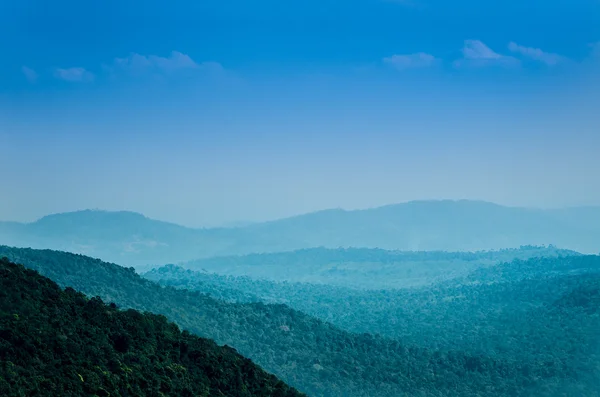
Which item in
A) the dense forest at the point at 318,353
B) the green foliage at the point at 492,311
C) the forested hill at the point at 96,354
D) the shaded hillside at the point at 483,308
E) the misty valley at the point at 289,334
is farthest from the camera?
the shaded hillside at the point at 483,308

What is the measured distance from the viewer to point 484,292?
79938 mm

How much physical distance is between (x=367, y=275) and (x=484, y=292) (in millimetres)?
61236

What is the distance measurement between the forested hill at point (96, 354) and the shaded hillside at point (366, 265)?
90243 mm

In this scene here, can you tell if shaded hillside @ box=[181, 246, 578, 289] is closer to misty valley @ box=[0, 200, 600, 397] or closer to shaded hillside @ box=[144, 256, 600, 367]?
misty valley @ box=[0, 200, 600, 397]

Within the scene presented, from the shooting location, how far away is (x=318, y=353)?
4891 centimetres

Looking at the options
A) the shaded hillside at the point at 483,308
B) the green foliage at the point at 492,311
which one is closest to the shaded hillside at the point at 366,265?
the shaded hillside at the point at 483,308

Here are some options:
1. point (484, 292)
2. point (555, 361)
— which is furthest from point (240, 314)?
point (484, 292)

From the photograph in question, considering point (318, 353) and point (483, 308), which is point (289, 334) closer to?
point (318, 353)

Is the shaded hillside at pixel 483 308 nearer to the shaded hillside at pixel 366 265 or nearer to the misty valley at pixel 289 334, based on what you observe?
the misty valley at pixel 289 334

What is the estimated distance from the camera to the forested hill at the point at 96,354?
18.8 meters

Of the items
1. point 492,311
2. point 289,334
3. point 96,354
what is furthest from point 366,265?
point 96,354

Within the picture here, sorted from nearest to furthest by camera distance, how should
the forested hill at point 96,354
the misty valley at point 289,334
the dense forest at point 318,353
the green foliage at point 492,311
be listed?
1. the forested hill at point 96,354
2. the misty valley at point 289,334
3. the dense forest at point 318,353
4. the green foliage at point 492,311

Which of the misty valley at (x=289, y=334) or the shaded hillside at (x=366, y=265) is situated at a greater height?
the shaded hillside at (x=366, y=265)

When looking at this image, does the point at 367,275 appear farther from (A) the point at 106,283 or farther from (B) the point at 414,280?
(A) the point at 106,283
